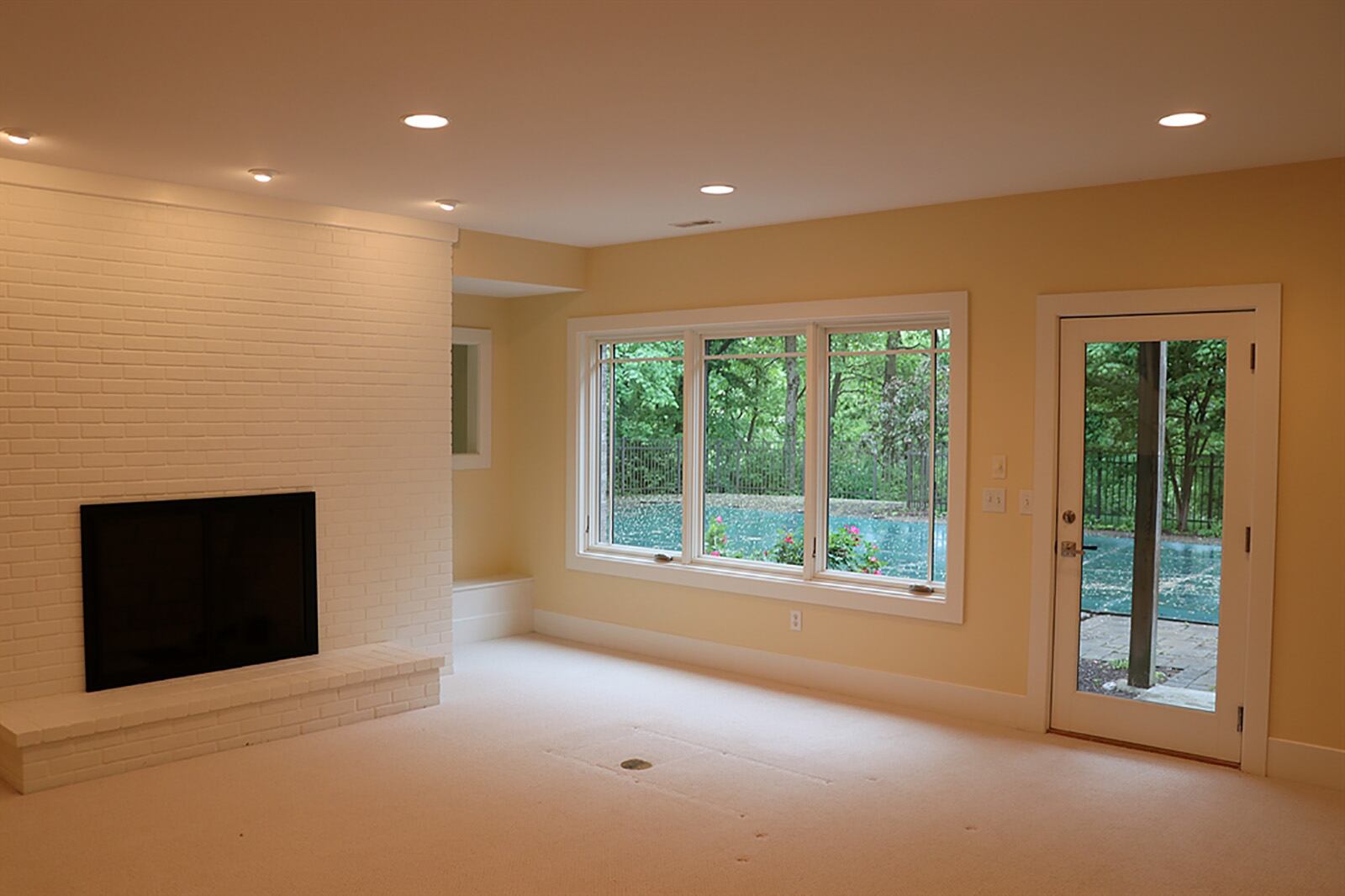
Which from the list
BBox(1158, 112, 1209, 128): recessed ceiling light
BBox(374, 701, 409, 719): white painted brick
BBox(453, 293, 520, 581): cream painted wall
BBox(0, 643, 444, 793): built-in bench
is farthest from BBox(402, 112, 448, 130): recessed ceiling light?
BBox(453, 293, 520, 581): cream painted wall

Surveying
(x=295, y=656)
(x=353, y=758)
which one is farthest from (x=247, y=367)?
(x=353, y=758)

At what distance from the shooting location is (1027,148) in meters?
4.23

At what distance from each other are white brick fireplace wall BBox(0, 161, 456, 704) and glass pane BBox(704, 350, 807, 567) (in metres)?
1.62

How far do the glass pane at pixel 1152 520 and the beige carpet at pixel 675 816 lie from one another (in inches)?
16.0

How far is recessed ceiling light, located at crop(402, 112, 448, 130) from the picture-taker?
12.4 feet

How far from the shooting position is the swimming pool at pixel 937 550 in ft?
15.6

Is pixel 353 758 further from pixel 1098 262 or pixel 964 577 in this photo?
pixel 1098 262

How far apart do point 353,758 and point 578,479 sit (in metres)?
2.85

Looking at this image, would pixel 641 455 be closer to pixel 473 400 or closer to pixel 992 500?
pixel 473 400

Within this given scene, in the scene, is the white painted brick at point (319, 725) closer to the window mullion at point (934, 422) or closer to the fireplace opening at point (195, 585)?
the fireplace opening at point (195, 585)

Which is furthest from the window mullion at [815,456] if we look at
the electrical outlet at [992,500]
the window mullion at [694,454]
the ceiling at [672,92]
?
the ceiling at [672,92]

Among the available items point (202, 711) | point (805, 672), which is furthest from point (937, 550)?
point (202, 711)

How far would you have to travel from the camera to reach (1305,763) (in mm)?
4461

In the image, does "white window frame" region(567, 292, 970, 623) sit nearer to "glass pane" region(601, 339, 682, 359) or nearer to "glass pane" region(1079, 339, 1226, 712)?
"glass pane" region(601, 339, 682, 359)
